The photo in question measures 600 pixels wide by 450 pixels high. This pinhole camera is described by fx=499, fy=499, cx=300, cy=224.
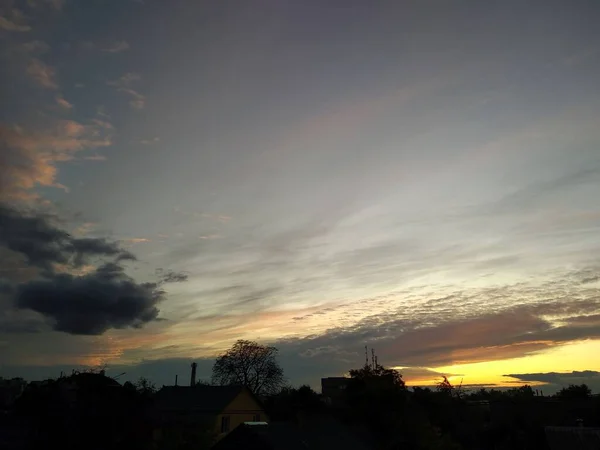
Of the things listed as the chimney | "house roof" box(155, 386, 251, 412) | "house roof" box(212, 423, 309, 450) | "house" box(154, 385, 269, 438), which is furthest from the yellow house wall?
the chimney

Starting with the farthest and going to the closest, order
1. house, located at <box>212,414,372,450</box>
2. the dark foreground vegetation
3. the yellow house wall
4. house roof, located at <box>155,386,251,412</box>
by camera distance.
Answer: house roof, located at <box>155,386,251,412</box> → the yellow house wall → house, located at <box>212,414,372,450</box> → the dark foreground vegetation

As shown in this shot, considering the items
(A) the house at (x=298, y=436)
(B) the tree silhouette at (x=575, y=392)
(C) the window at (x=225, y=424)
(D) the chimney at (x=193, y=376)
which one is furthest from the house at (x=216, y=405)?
(B) the tree silhouette at (x=575, y=392)

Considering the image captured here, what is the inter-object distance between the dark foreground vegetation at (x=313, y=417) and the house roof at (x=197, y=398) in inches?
85.0

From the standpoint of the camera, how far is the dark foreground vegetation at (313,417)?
109 ft

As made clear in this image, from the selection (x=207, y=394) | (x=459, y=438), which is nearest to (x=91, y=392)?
(x=207, y=394)

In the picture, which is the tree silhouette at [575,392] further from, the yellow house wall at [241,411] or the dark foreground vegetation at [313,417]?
the yellow house wall at [241,411]

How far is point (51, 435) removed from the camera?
32.4 metres

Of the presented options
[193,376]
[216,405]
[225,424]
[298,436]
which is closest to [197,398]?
[216,405]

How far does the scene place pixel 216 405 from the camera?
60.5 meters

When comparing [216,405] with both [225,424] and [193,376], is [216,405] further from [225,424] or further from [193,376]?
[193,376]

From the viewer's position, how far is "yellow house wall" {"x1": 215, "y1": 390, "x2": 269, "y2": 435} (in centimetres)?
6034

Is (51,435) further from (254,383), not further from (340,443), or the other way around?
(254,383)

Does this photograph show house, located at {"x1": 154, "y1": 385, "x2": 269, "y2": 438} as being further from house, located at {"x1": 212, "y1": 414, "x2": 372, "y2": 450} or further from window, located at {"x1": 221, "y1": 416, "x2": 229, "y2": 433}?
house, located at {"x1": 212, "y1": 414, "x2": 372, "y2": 450}

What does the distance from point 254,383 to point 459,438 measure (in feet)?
144
